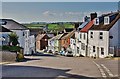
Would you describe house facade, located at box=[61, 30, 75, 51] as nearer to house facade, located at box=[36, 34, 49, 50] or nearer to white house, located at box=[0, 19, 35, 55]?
white house, located at box=[0, 19, 35, 55]

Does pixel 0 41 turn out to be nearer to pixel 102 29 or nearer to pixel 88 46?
pixel 102 29

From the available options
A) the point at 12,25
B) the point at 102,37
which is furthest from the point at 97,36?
the point at 12,25

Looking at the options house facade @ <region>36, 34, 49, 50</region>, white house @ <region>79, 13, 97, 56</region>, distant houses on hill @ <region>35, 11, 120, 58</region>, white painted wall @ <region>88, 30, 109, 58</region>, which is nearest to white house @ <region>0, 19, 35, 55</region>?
white house @ <region>79, 13, 97, 56</region>

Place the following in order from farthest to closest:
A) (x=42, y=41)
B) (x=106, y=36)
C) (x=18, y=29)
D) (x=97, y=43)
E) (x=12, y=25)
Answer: (x=42, y=41) < (x=12, y=25) < (x=18, y=29) < (x=97, y=43) < (x=106, y=36)

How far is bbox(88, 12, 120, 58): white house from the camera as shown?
166 feet

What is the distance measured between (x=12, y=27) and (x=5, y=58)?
4389 cm

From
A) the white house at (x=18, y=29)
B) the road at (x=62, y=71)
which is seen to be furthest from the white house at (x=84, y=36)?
the road at (x=62, y=71)

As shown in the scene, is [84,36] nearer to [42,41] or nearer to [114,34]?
[114,34]

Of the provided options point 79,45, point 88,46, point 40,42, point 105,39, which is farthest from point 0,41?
point 40,42

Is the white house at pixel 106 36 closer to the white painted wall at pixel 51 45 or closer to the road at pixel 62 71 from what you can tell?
the road at pixel 62 71

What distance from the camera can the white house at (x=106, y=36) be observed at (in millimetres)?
50500

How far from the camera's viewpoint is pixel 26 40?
84.5 meters

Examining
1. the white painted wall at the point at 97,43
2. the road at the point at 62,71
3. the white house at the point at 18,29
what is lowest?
the road at the point at 62,71

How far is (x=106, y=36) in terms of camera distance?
51.1 m
